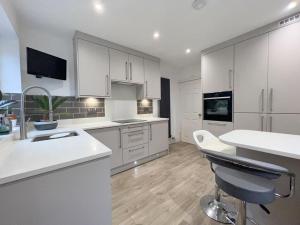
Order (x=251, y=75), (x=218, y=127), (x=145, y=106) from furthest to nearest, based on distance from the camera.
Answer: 1. (x=145, y=106)
2. (x=218, y=127)
3. (x=251, y=75)

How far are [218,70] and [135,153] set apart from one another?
233cm

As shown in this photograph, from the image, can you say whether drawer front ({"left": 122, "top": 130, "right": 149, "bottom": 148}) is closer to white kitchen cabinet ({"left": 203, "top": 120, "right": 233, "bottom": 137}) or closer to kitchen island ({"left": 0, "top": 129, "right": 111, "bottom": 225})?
white kitchen cabinet ({"left": 203, "top": 120, "right": 233, "bottom": 137})

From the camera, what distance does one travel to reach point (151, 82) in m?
3.43

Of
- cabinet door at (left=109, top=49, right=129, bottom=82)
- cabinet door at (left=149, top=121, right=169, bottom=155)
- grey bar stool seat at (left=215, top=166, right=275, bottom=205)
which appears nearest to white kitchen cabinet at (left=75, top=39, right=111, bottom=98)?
cabinet door at (left=109, top=49, right=129, bottom=82)

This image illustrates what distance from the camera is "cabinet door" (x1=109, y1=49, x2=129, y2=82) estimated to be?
107 inches

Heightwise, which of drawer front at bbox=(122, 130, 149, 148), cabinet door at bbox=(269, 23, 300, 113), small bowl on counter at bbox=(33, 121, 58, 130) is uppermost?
cabinet door at bbox=(269, 23, 300, 113)

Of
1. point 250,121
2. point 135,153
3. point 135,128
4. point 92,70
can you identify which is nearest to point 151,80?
point 135,128

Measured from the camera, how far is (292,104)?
2025 mm

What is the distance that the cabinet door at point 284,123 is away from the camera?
1998 mm

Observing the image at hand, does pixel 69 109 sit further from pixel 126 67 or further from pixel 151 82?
pixel 151 82

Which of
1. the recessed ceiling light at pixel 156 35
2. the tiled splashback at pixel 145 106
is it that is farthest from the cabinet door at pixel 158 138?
the recessed ceiling light at pixel 156 35

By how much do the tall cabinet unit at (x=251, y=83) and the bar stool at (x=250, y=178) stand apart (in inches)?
69.4

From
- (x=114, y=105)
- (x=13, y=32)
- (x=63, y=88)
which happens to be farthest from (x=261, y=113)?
(x=13, y=32)

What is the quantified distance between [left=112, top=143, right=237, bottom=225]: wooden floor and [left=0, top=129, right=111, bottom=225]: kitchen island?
2.89ft
